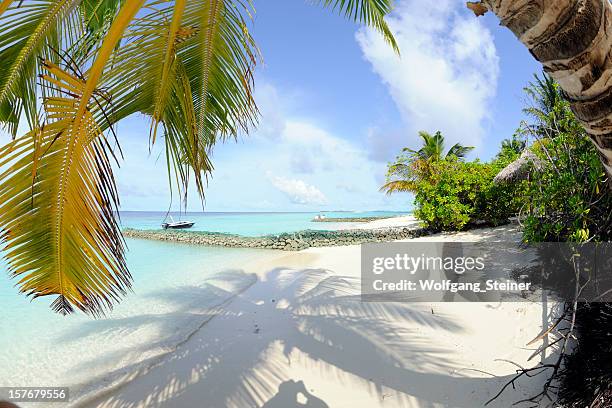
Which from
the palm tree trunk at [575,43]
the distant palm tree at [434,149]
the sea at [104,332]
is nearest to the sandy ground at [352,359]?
the sea at [104,332]

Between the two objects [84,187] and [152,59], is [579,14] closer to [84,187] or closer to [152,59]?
[152,59]

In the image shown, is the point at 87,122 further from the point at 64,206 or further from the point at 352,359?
the point at 352,359

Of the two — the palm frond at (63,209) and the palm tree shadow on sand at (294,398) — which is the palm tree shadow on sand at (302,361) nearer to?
the palm tree shadow on sand at (294,398)

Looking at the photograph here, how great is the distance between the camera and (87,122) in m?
A: 1.58

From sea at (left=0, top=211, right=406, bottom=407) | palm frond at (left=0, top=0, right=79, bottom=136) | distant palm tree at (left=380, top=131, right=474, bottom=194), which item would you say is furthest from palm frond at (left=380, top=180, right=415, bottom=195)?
palm frond at (left=0, top=0, right=79, bottom=136)

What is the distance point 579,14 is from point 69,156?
6.86 feet

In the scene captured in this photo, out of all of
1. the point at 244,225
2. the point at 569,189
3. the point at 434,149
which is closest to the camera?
the point at 569,189

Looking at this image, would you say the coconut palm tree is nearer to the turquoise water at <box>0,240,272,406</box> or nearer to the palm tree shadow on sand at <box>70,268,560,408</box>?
the palm tree shadow on sand at <box>70,268,560,408</box>

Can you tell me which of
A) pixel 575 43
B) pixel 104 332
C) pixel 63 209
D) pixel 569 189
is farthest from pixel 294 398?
pixel 104 332

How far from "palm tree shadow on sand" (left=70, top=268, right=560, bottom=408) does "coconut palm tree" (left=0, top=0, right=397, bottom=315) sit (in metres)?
2.45

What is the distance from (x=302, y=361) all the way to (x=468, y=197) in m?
12.3

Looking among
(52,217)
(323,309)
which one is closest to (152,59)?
(52,217)

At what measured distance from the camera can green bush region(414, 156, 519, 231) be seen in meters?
13.8

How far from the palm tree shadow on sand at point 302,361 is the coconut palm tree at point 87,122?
2.45 m
